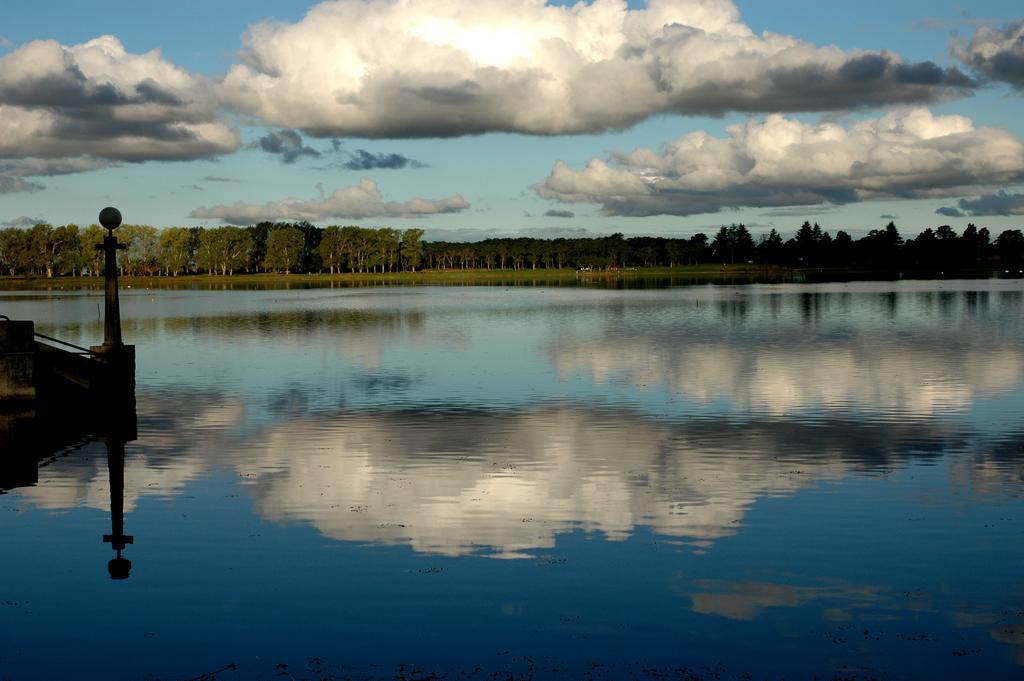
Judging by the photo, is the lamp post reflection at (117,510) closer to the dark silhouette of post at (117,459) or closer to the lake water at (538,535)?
the dark silhouette of post at (117,459)

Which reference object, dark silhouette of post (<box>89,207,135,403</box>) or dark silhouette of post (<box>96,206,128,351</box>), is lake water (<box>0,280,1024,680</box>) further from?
dark silhouette of post (<box>96,206,128,351</box>)

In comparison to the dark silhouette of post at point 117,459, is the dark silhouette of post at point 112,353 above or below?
above

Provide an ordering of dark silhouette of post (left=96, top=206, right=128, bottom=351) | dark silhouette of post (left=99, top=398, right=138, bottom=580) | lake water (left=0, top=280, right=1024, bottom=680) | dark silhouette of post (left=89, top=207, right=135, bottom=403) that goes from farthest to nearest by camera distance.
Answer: dark silhouette of post (left=96, top=206, right=128, bottom=351) < dark silhouette of post (left=89, top=207, right=135, bottom=403) < dark silhouette of post (left=99, top=398, right=138, bottom=580) < lake water (left=0, top=280, right=1024, bottom=680)

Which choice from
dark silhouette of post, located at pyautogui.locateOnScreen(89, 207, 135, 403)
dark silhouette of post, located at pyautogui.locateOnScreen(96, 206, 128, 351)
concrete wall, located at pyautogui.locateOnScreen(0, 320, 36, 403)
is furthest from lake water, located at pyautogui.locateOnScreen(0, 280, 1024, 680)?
concrete wall, located at pyautogui.locateOnScreen(0, 320, 36, 403)

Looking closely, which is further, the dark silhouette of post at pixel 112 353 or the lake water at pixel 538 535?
the dark silhouette of post at pixel 112 353

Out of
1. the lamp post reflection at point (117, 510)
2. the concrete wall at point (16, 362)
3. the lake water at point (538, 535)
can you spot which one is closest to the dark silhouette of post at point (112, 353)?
the lake water at point (538, 535)

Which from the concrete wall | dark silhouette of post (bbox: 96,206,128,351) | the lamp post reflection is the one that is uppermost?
dark silhouette of post (bbox: 96,206,128,351)

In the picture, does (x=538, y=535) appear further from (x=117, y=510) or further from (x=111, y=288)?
(x=111, y=288)

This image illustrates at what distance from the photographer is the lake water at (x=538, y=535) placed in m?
Answer: 12.7

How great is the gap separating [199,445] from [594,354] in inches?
1186

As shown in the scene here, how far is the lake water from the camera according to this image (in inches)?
499

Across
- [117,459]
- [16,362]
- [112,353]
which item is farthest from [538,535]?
[112,353]

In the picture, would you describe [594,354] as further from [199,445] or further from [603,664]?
[603,664]

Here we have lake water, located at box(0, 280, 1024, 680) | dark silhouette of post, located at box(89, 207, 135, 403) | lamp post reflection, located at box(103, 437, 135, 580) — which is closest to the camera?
lake water, located at box(0, 280, 1024, 680)
